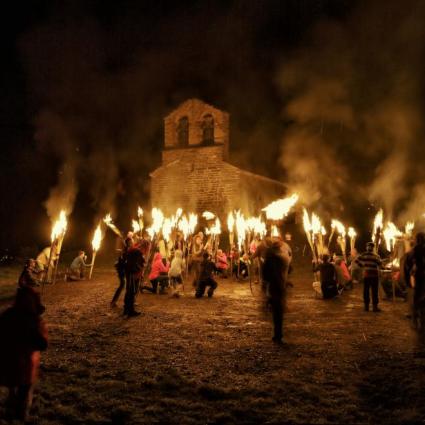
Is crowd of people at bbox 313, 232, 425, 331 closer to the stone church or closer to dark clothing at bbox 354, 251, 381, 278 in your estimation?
dark clothing at bbox 354, 251, 381, 278

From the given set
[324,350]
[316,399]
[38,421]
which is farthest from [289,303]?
[38,421]

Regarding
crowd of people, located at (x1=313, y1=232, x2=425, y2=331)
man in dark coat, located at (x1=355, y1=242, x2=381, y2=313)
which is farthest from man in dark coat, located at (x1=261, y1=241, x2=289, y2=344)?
man in dark coat, located at (x1=355, y1=242, x2=381, y2=313)

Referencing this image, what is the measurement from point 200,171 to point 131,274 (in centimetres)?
1963

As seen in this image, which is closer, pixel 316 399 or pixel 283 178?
pixel 316 399

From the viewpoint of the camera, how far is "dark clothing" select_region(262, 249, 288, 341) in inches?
270

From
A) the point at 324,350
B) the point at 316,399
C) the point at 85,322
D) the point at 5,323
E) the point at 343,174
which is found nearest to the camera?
the point at 5,323

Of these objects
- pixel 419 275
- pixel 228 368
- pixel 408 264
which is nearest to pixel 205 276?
pixel 408 264

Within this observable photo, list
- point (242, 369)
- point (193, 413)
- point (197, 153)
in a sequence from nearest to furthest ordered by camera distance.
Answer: point (193, 413), point (242, 369), point (197, 153)

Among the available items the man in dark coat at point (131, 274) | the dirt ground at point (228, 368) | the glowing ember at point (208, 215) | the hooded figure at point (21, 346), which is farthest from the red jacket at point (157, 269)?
the glowing ember at point (208, 215)

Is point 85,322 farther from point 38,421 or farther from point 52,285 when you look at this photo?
point 52,285

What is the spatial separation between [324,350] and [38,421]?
4.14 meters

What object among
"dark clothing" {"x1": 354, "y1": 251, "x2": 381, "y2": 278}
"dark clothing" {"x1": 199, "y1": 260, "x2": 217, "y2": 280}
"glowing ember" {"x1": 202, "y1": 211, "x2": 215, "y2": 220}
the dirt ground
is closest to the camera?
the dirt ground

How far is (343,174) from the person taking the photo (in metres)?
30.9

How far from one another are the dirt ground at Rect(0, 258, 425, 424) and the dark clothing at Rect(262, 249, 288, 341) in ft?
1.22
